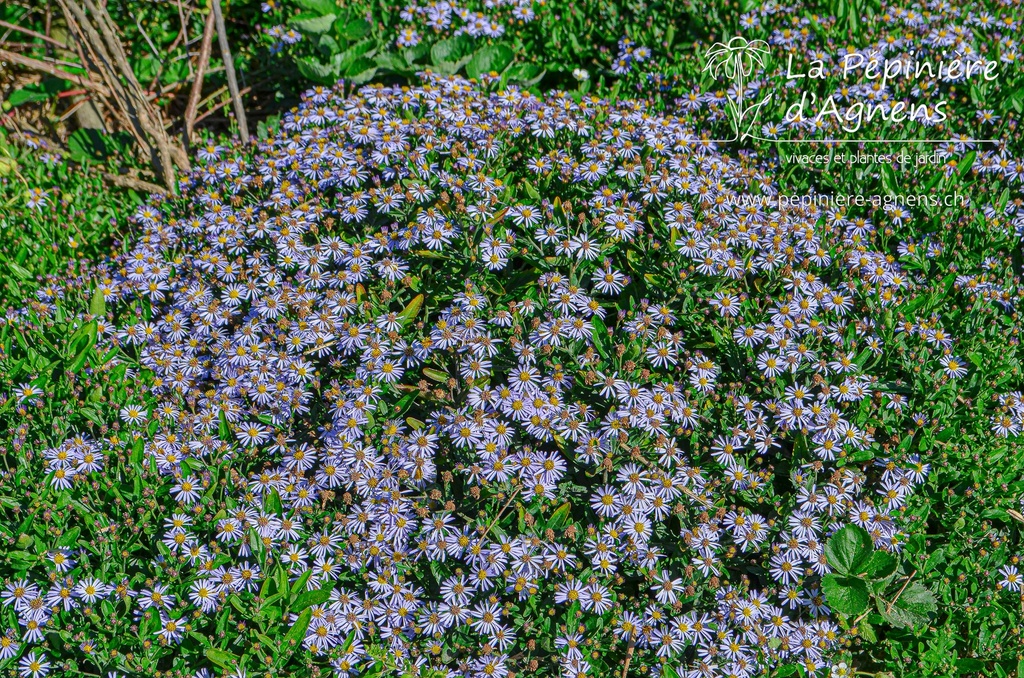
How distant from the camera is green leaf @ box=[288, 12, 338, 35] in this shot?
15.7 ft

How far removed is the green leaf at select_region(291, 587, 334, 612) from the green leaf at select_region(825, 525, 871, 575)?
5.46 ft

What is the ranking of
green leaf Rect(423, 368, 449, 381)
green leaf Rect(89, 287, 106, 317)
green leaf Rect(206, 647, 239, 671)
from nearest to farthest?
green leaf Rect(206, 647, 239, 671)
green leaf Rect(423, 368, 449, 381)
green leaf Rect(89, 287, 106, 317)

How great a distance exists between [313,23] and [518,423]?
306 cm

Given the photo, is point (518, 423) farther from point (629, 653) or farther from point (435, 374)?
point (629, 653)

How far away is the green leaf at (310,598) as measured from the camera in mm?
2633

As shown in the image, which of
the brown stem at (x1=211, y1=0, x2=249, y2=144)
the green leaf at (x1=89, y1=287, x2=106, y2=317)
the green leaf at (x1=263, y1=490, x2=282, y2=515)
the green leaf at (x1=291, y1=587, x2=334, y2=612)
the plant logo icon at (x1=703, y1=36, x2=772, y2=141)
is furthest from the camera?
the brown stem at (x1=211, y1=0, x2=249, y2=144)

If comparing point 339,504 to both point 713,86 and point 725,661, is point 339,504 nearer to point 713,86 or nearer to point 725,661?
point 725,661

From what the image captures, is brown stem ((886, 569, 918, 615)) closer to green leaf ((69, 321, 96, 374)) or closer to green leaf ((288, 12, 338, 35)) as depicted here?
green leaf ((69, 321, 96, 374))

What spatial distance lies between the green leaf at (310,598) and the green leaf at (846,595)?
1629mm

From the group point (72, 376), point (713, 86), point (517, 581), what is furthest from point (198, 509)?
point (713, 86)

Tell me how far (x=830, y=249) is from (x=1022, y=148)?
4.78ft

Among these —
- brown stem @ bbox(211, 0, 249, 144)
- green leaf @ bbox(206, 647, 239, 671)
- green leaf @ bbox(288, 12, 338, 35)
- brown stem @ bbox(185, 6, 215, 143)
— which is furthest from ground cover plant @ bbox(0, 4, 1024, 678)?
green leaf @ bbox(288, 12, 338, 35)

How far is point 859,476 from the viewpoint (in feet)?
9.54

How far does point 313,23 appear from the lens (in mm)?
4797
